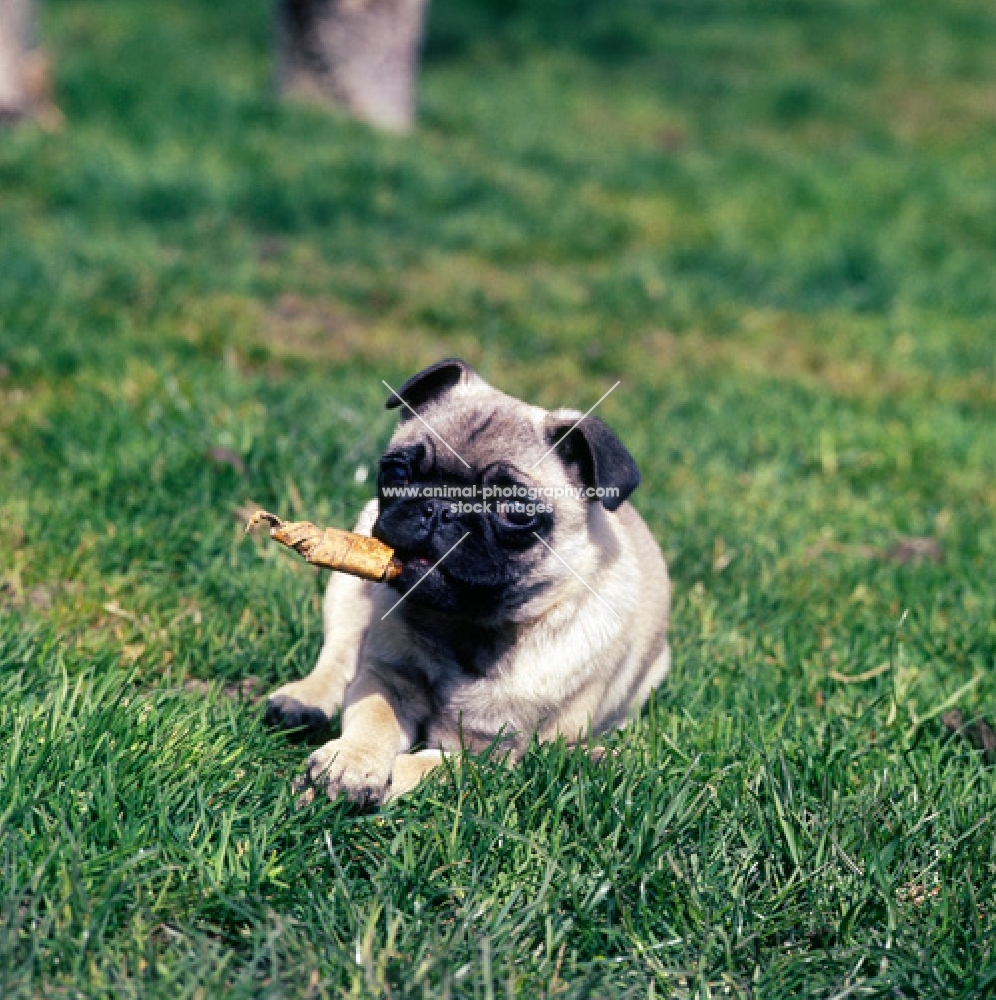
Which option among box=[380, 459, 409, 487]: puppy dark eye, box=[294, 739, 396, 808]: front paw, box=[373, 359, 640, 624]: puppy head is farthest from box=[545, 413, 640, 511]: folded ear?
box=[294, 739, 396, 808]: front paw

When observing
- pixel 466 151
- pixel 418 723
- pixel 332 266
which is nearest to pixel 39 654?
pixel 418 723

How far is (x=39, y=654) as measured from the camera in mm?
3508

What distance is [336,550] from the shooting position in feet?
10.8

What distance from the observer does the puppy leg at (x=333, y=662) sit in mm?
3523

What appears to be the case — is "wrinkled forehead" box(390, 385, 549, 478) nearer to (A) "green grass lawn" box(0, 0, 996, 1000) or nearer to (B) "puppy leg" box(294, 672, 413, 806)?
(B) "puppy leg" box(294, 672, 413, 806)

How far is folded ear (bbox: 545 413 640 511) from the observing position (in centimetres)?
344

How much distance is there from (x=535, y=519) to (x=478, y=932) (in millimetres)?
1300

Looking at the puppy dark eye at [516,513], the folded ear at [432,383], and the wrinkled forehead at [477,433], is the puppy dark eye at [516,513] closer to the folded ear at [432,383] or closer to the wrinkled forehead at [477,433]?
the wrinkled forehead at [477,433]

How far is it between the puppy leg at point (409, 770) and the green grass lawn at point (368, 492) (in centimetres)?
15

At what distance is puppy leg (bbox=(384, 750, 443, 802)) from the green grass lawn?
0.50 feet

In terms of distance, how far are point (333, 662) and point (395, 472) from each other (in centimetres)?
73

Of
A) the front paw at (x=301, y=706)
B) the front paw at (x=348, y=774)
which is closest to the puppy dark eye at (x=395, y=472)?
the front paw at (x=301, y=706)

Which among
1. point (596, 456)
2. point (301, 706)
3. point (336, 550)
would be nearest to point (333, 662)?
point (301, 706)

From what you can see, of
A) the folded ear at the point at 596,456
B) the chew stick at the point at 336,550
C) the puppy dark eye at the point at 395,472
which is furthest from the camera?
the puppy dark eye at the point at 395,472
